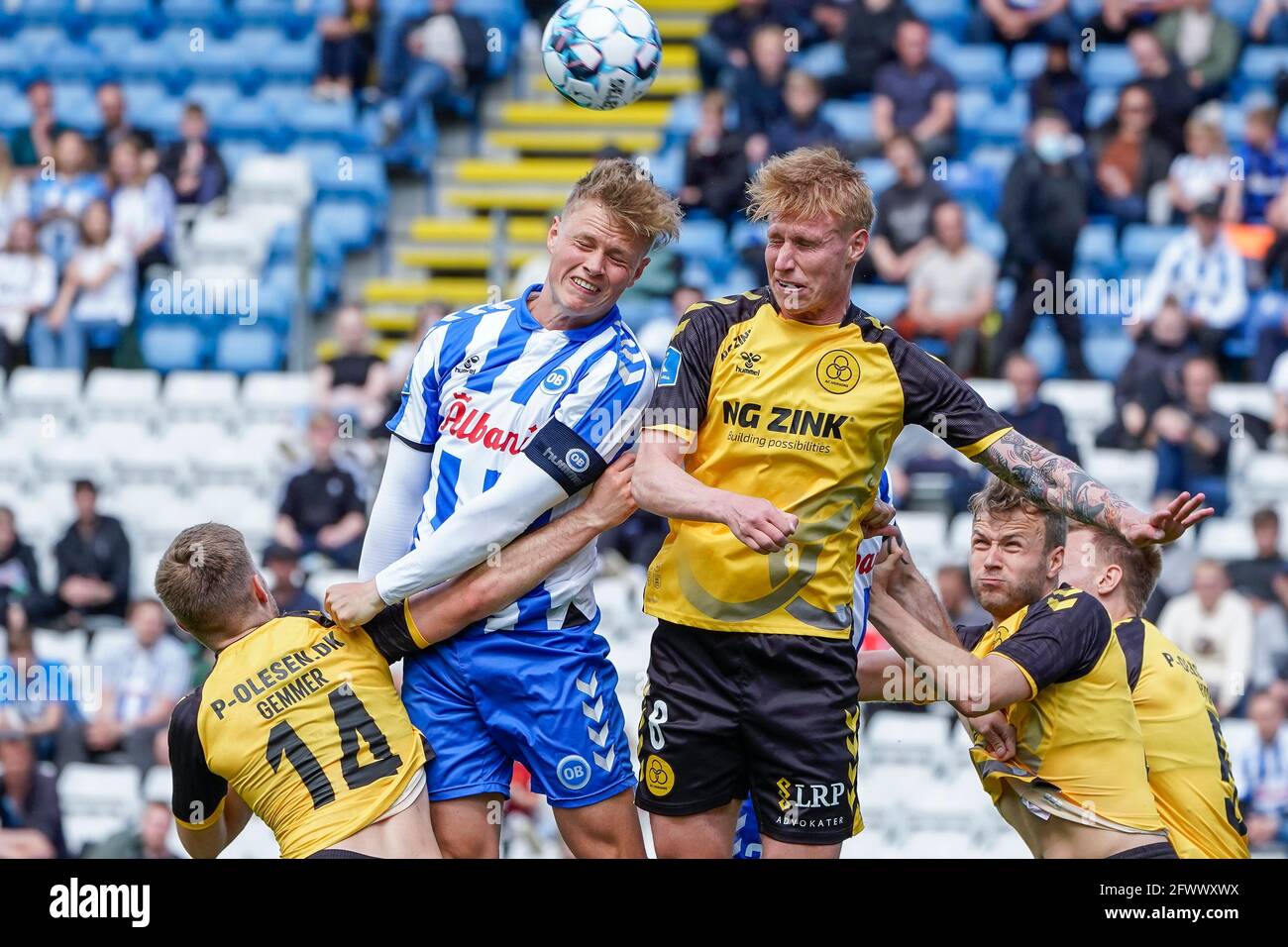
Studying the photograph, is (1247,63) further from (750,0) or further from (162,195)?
(162,195)

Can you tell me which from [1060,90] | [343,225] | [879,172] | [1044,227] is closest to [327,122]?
[343,225]

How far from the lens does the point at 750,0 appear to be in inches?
509

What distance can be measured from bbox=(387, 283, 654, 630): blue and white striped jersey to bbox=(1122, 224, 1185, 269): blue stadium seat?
714 centimetres

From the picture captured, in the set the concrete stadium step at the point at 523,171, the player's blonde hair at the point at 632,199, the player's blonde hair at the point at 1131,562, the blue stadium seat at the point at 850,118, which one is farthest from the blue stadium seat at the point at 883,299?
the player's blonde hair at the point at 632,199

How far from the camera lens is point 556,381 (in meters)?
5.10

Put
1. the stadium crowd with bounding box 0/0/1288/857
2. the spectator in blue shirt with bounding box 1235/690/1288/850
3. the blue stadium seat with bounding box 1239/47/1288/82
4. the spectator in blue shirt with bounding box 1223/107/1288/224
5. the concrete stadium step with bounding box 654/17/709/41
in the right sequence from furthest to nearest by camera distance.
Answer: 1. the concrete stadium step with bounding box 654/17/709/41
2. the blue stadium seat with bounding box 1239/47/1288/82
3. the spectator in blue shirt with bounding box 1223/107/1288/224
4. the stadium crowd with bounding box 0/0/1288/857
5. the spectator in blue shirt with bounding box 1235/690/1288/850

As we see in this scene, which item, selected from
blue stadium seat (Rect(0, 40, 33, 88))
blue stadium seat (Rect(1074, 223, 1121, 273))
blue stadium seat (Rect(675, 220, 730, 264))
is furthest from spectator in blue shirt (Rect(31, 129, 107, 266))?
blue stadium seat (Rect(1074, 223, 1121, 273))

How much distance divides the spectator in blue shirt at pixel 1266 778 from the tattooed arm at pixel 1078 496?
4546mm

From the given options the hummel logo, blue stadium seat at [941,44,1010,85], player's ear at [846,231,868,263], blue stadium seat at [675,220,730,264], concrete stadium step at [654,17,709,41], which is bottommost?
the hummel logo

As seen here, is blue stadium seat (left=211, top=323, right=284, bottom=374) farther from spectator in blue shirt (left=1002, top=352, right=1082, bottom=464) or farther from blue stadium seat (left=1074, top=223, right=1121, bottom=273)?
blue stadium seat (left=1074, top=223, right=1121, bottom=273)

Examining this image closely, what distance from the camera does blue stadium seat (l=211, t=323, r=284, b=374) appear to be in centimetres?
1207

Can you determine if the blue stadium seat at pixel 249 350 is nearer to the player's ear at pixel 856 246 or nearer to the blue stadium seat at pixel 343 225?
the blue stadium seat at pixel 343 225

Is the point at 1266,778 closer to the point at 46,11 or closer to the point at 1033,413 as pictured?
the point at 1033,413
